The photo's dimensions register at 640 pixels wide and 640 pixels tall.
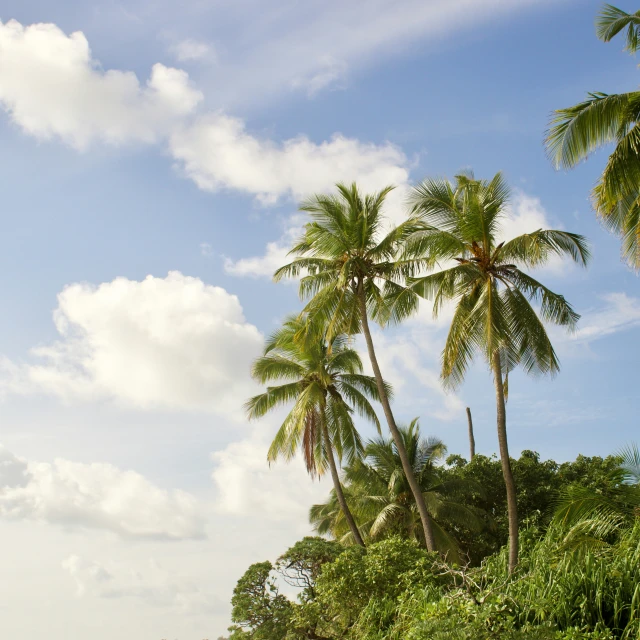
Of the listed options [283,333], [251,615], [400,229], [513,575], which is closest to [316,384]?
[283,333]

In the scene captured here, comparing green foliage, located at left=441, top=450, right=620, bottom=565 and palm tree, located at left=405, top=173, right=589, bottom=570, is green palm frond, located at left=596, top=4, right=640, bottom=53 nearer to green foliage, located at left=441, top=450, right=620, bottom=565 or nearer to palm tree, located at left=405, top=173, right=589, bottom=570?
palm tree, located at left=405, top=173, right=589, bottom=570

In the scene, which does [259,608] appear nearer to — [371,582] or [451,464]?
[371,582]

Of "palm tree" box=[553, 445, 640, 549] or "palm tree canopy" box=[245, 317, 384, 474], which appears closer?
"palm tree" box=[553, 445, 640, 549]

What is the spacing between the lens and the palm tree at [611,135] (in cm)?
1085

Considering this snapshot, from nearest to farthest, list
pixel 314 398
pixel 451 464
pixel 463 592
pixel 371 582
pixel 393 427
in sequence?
1. pixel 463 592
2. pixel 371 582
3. pixel 393 427
4. pixel 314 398
5. pixel 451 464

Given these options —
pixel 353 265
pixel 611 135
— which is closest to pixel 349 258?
pixel 353 265

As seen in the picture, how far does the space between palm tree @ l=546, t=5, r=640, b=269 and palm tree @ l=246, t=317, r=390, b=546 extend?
373 inches

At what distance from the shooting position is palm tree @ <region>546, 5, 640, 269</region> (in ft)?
35.6

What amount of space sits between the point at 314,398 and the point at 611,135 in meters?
11.3

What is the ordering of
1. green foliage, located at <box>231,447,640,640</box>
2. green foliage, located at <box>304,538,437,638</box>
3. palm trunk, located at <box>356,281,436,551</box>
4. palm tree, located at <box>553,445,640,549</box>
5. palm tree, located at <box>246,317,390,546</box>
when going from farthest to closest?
palm tree, located at <box>246,317,390,546</box> < palm trunk, located at <box>356,281,436,551</box> < green foliage, located at <box>304,538,437,638</box> < palm tree, located at <box>553,445,640,549</box> < green foliage, located at <box>231,447,640,640</box>

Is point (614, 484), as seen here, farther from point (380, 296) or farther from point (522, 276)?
point (380, 296)

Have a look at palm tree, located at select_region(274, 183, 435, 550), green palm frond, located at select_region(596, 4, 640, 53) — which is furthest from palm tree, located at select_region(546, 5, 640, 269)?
palm tree, located at select_region(274, 183, 435, 550)

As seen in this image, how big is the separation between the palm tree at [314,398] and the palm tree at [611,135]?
9.48 metres

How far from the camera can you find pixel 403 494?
2125cm
